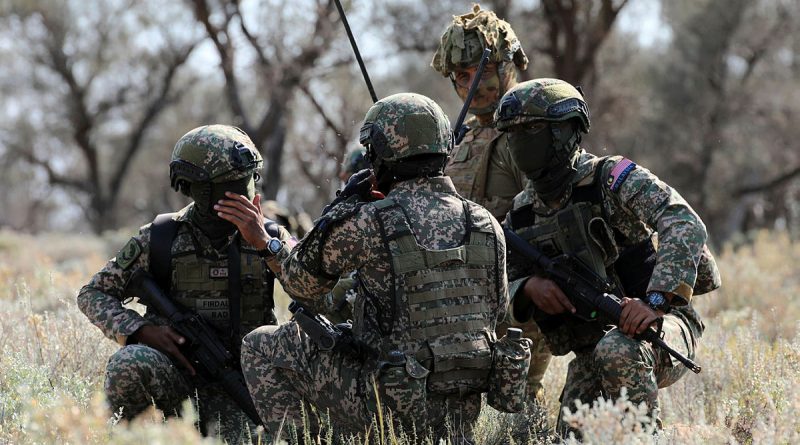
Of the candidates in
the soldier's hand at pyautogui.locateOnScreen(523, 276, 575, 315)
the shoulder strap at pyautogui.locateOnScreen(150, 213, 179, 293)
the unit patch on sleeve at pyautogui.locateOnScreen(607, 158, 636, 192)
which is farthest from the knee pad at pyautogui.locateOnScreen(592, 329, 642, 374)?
the shoulder strap at pyautogui.locateOnScreen(150, 213, 179, 293)

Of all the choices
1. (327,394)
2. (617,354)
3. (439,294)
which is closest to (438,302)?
(439,294)

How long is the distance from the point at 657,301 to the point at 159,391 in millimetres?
2525

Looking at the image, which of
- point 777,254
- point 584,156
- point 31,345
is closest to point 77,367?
point 31,345

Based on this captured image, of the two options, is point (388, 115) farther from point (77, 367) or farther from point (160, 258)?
point (77, 367)

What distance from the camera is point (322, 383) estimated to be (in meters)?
4.51

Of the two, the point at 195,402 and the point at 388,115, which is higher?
the point at 388,115

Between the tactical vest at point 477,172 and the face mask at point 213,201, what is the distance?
1302 mm

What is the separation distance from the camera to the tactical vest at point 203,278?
5.43 meters

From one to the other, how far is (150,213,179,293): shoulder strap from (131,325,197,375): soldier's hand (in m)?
0.32

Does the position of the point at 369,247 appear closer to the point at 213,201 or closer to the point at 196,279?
the point at 213,201

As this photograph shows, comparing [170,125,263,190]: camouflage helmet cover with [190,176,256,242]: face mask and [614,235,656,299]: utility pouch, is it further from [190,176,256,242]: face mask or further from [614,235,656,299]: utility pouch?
[614,235,656,299]: utility pouch

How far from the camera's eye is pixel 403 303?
4371 mm

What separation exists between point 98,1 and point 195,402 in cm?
2924

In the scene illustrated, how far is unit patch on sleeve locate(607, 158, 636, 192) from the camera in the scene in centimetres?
495
